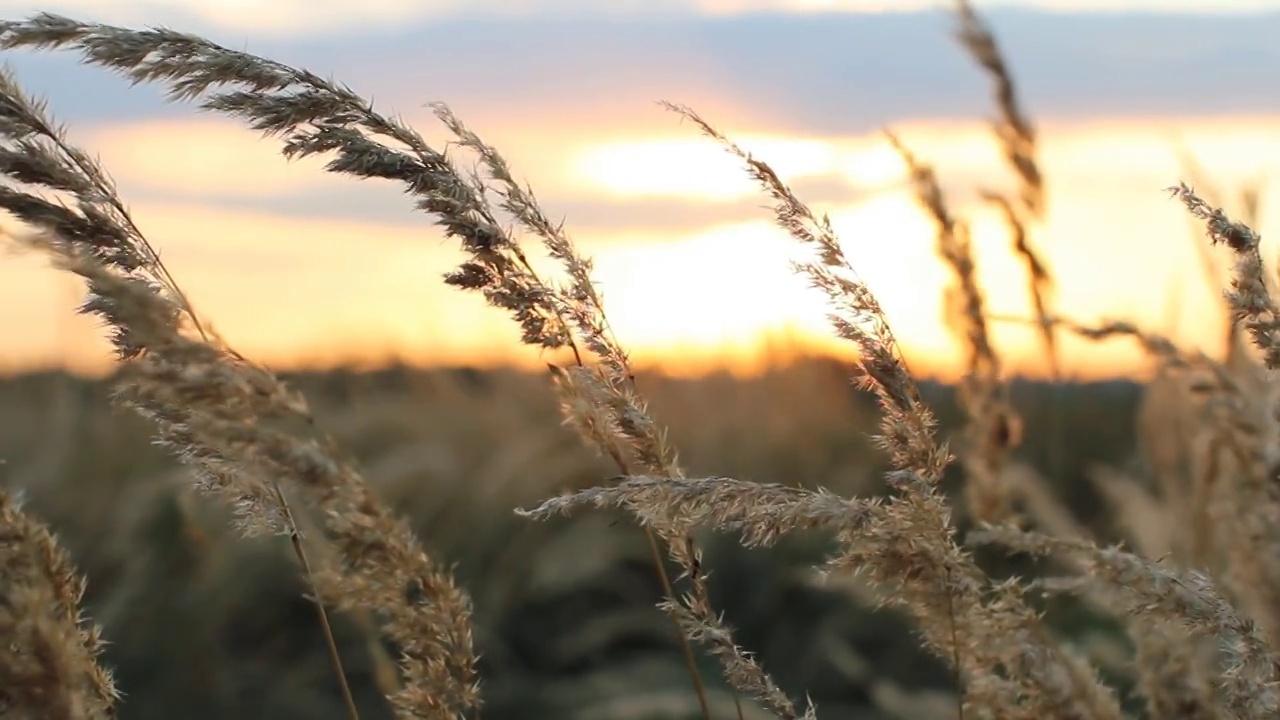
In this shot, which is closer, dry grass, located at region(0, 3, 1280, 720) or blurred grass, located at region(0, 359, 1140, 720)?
dry grass, located at region(0, 3, 1280, 720)

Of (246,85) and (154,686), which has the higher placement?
(246,85)

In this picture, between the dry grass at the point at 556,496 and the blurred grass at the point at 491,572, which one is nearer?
the dry grass at the point at 556,496

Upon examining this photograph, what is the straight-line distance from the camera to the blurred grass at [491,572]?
3.37m

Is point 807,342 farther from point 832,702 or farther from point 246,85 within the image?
point 246,85

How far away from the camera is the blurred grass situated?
337 centimetres

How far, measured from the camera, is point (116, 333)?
4.15 feet

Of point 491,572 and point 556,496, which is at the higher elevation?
point 556,496

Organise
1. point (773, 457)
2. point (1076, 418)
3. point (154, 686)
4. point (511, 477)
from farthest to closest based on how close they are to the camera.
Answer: point (1076, 418)
point (773, 457)
point (511, 477)
point (154, 686)

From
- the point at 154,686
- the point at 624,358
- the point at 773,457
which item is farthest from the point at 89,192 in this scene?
the point at 773,457

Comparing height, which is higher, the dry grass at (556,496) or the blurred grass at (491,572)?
the dry grass at (556,496)

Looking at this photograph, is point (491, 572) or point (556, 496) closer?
point (556, 496)

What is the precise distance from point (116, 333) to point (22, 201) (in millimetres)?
138

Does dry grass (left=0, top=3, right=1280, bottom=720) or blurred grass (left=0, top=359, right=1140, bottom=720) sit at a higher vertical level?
dry grass (left=0, top=3, right=1280, bottom=720)

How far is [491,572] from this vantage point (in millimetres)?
3848
